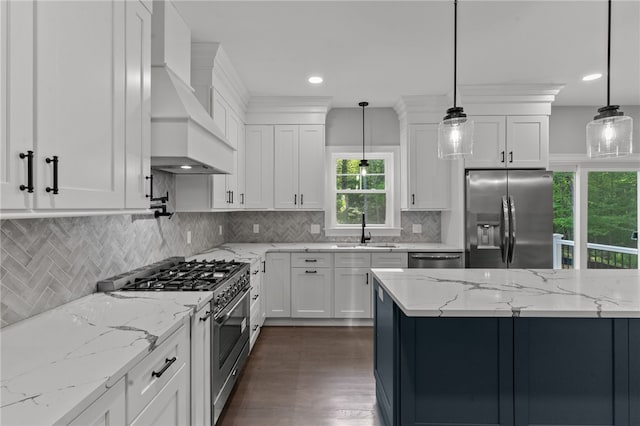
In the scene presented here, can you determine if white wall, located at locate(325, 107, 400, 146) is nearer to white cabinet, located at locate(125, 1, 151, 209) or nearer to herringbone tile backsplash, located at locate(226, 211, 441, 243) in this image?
herringbone tile backsplash, located at locate(226, 211, 441, 243)

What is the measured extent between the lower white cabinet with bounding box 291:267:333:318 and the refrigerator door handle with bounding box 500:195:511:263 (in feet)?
6.21

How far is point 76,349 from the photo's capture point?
3.95ft

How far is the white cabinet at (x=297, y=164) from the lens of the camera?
14.8ft

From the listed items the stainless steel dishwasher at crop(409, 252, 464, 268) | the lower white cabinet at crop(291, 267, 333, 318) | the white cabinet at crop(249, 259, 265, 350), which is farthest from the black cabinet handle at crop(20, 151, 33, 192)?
the stainless steel dishwasher at crop(409, 252, 464, 268)

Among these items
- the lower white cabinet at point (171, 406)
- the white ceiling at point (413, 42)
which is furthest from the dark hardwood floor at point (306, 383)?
the white ceiling at point (413, 42)

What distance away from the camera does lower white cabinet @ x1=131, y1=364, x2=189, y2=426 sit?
130cm

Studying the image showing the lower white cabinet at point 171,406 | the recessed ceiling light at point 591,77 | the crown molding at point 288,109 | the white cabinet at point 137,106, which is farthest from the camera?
the crown molding at point 288,109

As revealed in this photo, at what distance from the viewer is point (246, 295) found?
2.98 metres

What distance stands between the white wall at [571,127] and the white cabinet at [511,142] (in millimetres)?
860

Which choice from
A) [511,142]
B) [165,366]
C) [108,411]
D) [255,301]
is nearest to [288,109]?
[255,301]

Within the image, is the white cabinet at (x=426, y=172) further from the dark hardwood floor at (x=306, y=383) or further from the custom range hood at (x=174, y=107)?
the custom range hood at (x=174, y=107)

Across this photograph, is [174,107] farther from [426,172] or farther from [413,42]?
[426,172]

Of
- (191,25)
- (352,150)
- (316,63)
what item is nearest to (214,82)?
(191,25)

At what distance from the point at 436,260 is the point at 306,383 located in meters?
2.07
